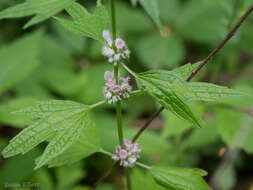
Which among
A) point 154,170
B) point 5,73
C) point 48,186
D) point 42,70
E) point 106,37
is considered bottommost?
point 154,170

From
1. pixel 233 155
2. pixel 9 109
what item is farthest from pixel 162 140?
pixel 9 109

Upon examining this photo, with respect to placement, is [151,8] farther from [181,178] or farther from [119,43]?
[181,178]

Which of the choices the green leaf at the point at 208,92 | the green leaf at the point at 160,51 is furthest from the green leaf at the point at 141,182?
the green leaf at the point at 160,51

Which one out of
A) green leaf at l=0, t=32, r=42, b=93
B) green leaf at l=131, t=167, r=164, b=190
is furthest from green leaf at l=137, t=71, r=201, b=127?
green leaf at l=0, t=32, r=42, b=93

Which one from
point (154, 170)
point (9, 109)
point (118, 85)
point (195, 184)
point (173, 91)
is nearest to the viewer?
point (173, 91)

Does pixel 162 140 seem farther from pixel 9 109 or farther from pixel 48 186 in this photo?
pixel 9 109

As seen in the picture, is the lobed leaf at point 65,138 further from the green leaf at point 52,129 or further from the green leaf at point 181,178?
the green leaf at point 181,178

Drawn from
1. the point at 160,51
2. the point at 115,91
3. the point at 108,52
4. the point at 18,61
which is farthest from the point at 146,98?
the point at 108,52
